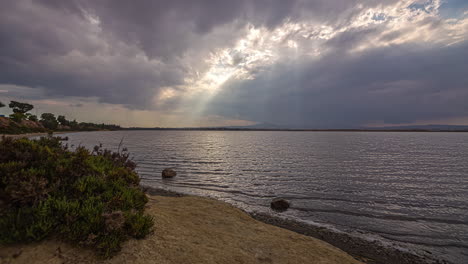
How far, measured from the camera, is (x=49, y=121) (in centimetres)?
15338

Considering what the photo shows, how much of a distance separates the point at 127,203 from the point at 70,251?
188cm

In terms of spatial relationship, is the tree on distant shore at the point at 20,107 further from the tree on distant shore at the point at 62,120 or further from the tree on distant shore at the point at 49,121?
the tree on distant shore at the point at 62,120

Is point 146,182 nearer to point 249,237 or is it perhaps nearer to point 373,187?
point 249,237

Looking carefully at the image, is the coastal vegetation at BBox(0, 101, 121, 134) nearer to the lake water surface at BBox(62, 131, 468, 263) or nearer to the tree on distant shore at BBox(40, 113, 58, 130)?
the tree on distant shore at BBox(40, 113, 58, 130)

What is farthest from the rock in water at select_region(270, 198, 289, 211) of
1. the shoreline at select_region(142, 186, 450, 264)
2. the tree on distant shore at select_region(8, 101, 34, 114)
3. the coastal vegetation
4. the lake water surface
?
the tree on distant shore at select_region(8, 101, 34, 114)

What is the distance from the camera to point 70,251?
4.66 metres

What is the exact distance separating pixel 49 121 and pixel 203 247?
202249 millimetres

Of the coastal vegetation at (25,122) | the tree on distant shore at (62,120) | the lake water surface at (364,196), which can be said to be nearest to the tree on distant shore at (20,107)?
the coastal vegetation at (25,122)

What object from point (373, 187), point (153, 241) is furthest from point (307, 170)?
point (153, 241)

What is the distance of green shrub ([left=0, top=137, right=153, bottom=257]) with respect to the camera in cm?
473

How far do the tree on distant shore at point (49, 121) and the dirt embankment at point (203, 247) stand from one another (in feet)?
631

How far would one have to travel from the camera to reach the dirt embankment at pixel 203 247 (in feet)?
15.0

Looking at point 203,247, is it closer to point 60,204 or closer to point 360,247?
point 60,204

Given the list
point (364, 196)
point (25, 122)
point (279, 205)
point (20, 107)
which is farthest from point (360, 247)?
point (20, 107)
